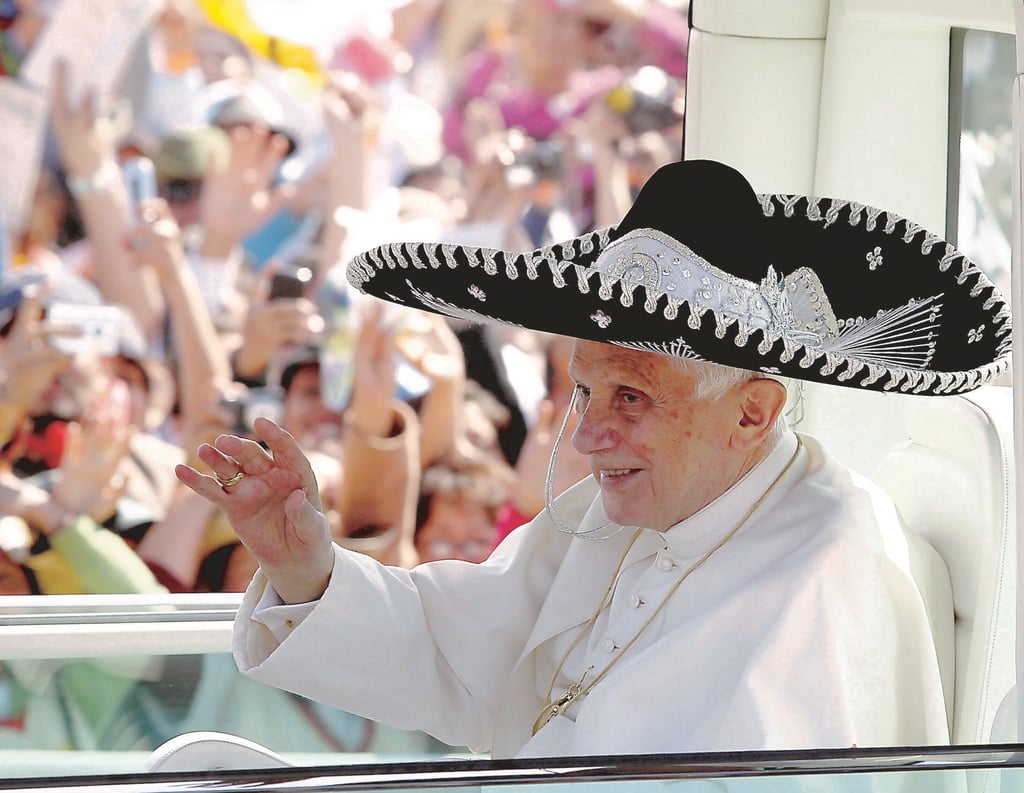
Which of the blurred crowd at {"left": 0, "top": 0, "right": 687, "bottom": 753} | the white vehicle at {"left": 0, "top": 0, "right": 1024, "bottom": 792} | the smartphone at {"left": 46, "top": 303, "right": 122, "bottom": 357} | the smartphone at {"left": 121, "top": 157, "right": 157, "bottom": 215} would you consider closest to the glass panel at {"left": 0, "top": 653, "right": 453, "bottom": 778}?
the white vehicle at {"left": 0, "top": 0, "right": 1024, "bottom": 792}

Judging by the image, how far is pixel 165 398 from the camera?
3.77 metres

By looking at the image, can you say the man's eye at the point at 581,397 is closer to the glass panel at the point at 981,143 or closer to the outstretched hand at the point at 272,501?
the outstretched hand at the point at 272,501

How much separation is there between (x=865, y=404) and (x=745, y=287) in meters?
0.68

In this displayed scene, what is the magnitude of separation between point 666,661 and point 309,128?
9.95 ft

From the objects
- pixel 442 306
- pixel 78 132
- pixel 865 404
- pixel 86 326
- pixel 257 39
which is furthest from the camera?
pixel 257 39

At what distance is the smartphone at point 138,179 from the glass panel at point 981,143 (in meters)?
2.57

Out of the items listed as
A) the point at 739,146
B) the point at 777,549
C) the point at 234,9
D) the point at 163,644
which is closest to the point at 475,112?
the point at 234,9

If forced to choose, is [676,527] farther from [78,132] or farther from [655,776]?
[78,132]

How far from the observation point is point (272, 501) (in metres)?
1.55

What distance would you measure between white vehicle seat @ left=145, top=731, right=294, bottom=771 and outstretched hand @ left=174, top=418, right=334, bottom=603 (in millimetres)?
212

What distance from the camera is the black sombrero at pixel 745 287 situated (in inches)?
52.5

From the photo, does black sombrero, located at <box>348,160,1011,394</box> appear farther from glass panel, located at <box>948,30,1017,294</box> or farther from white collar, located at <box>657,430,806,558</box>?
glass panel, located at <box>948,30,1017,294</box>

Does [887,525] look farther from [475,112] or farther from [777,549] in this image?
[475,112]

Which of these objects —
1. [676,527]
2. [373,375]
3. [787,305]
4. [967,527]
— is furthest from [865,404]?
[373,375]
